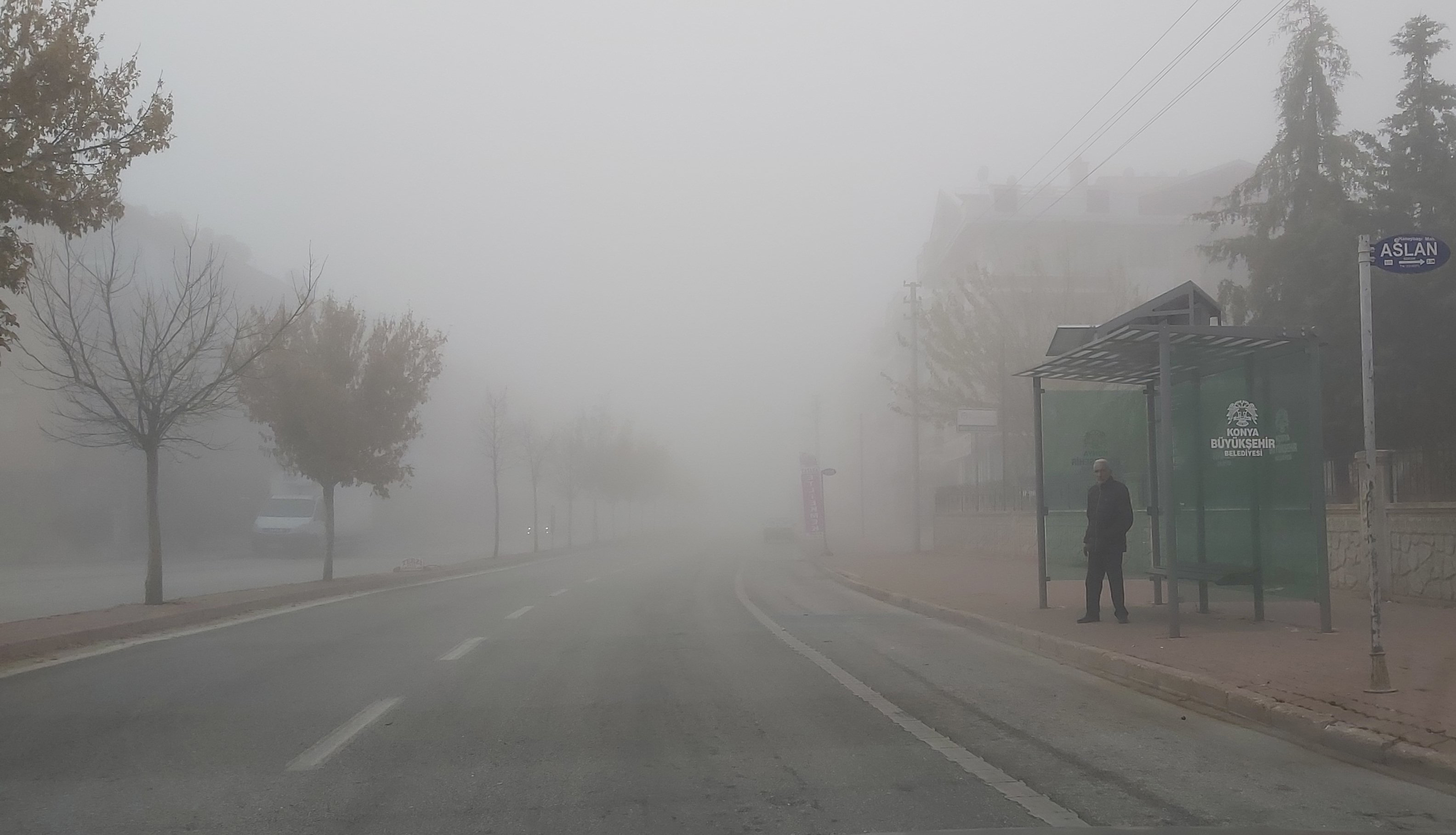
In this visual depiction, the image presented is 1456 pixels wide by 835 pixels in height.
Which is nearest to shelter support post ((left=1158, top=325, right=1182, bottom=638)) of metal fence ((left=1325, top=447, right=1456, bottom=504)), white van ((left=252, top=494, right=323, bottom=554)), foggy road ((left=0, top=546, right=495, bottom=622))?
metal fence ((left=1325, top=447, right=1456, bottom=504))

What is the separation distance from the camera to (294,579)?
2627 centimetres

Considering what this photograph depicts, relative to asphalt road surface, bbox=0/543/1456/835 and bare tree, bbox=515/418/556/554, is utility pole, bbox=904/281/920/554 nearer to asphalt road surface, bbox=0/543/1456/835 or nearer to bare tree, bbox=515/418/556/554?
bare tree, bbox=515/418/556/554

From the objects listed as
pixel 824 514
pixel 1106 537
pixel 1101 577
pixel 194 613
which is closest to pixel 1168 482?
pixel 1106 537

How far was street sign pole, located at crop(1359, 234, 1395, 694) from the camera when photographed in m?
7.56

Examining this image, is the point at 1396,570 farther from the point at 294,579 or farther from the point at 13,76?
the point at 294,579

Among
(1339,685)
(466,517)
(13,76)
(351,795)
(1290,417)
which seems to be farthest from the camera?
(466,517)

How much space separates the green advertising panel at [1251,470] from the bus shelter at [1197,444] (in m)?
0.02

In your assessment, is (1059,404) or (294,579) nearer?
(1059,404)

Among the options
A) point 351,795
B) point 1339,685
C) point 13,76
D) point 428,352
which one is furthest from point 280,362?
point 1339,685

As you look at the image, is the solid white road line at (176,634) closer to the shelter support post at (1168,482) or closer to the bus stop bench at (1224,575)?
the shelter support post at (1168,482)

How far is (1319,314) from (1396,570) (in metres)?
7.72

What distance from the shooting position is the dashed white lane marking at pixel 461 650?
10734 mm

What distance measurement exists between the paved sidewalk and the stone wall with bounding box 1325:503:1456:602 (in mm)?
284

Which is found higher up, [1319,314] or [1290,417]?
[1319,314]
